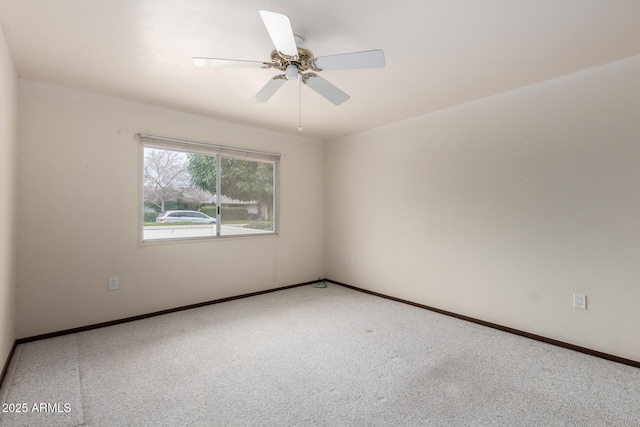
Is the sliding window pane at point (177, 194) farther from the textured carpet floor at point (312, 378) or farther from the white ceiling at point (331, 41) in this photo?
the textured carpet floor at point (312, 378)

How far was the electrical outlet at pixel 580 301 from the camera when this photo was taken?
2.40m

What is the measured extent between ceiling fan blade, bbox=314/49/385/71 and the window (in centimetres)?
222

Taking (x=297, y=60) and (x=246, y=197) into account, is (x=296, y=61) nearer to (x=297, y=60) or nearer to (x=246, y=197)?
(x=297, y=60)

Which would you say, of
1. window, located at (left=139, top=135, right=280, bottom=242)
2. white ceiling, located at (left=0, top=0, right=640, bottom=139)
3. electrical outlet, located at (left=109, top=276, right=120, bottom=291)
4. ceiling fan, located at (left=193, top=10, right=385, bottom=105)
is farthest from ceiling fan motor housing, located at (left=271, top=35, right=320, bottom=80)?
electrical outlet, located at (left=109, top=276, right=120, bottom=291)

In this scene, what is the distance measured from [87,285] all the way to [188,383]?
5.44ft

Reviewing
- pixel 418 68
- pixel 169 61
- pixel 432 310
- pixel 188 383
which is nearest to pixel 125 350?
pixel 188 383

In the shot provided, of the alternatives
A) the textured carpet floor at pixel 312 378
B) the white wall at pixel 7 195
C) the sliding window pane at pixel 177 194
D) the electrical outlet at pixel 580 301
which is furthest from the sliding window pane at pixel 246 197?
the electrical outlet at pixel 580 301

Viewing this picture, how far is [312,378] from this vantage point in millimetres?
2029

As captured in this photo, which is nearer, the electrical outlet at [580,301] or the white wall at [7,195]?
the white wall at [7,195]

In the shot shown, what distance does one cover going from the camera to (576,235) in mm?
2441

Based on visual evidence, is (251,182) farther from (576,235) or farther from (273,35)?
(576,235)

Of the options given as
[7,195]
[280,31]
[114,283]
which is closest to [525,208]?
[280,31]

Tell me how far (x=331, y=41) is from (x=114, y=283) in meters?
2.96

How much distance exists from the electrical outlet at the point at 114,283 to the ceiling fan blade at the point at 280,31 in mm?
2705
